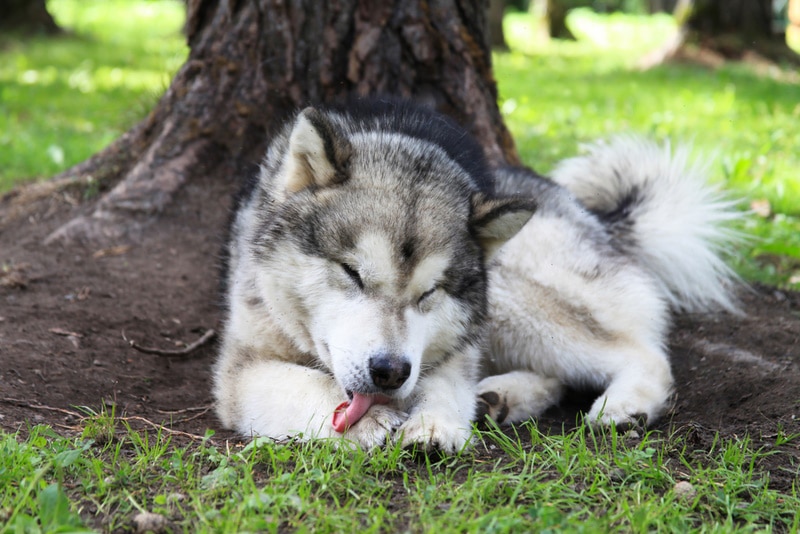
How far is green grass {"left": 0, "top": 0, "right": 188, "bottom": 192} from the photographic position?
7.32 metres

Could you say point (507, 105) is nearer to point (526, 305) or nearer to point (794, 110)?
point (794, 110)

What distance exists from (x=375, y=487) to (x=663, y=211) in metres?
2.86

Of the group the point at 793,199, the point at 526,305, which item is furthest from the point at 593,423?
the point at 793,199

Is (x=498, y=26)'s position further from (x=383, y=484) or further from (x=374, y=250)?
(x=383, y=484)

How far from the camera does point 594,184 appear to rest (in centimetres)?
496

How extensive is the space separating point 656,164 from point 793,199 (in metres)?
2.34

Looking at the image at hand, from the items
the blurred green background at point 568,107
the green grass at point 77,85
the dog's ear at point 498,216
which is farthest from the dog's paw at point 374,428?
the green grass at point 77,85

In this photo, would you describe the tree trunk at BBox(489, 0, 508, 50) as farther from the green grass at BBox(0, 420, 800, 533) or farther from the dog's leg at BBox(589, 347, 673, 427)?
the green grass at BBox(0, 420, 800, 533)

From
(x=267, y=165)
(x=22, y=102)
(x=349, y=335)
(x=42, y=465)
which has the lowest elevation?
(x=22, y=102)

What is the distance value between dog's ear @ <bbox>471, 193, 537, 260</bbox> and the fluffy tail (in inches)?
58.3

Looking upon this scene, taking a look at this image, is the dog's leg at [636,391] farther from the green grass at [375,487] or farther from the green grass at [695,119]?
the green grass at [695,119]

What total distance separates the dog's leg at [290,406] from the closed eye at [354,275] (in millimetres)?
480

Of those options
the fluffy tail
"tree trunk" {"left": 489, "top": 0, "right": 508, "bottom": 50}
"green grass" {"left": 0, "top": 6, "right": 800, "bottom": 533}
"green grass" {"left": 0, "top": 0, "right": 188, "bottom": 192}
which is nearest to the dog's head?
"green grass" {"left": 0, "top": 6, "right": 800, "bottom": 533}

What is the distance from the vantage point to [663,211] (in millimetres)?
4648
